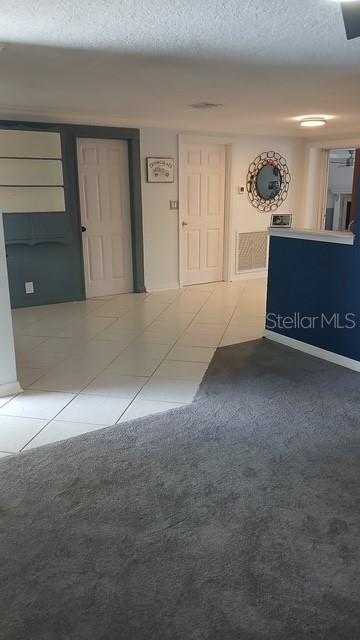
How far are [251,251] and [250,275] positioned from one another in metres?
0.37

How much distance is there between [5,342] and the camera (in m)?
3.38

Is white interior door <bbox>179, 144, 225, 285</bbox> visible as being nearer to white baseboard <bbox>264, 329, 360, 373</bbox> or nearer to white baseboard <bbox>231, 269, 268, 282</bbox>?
white baseboard <bbox>231, 269, 268, 282</bbox>

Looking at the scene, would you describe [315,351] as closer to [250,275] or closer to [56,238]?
[56,238]

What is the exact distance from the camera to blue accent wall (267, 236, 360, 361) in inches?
153

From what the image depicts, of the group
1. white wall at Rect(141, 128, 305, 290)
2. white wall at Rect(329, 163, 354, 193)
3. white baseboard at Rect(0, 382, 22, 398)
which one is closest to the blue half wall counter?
white baseboard at Rect(0, 382, 22, 398)

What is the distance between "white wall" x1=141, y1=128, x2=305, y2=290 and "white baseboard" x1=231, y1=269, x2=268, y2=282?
10 centimetres

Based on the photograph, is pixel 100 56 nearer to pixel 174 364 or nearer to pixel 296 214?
pixel 174 364

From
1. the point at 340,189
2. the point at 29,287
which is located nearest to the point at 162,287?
the point at 29,287

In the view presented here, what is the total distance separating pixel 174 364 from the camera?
405cm

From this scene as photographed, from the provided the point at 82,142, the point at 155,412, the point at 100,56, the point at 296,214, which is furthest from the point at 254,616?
the point at 296,214

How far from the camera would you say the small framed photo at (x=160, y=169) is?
6.46 m

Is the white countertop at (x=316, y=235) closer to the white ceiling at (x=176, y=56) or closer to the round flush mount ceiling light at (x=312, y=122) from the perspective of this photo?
the white ceiling at (x=176, y=56)

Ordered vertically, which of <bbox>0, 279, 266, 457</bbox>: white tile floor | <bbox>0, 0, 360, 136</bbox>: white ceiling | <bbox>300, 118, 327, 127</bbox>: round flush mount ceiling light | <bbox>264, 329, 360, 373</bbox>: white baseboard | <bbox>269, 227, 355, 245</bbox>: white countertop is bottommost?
<bbox>0, 279, 266, 457</bbox>: white tile floor

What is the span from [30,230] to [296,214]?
439cm
